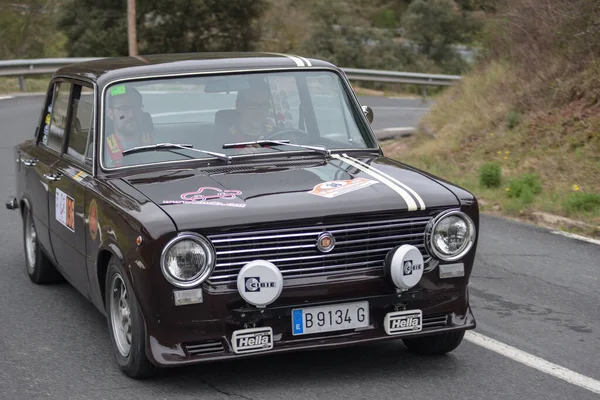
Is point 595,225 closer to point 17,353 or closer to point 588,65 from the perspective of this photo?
point 588,65

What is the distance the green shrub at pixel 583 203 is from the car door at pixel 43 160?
17.6ft

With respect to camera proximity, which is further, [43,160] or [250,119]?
[43,160]

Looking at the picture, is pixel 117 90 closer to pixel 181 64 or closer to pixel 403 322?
pixel 181 64

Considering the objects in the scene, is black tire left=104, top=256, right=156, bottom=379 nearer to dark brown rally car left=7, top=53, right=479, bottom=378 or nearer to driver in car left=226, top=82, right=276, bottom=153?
dark brown rally car left=7, top=53, right=479, bottom=378

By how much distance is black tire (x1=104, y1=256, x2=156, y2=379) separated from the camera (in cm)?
508

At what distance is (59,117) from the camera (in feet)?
24.0

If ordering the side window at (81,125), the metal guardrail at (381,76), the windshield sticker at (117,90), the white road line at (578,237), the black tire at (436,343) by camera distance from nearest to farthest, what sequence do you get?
the black tire at (436,343)
the windshield sticker at (117,90)
the side window at (81,125)
the white road line at (578,237)
the metal guardrail at (381,76)

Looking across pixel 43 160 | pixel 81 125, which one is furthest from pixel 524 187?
pixel 81 125

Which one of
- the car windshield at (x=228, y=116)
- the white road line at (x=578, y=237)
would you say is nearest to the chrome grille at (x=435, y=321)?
the car windshield at (x=228, y=116)

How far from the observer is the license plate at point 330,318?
5.05 metres

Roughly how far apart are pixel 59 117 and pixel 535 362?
12.4ft

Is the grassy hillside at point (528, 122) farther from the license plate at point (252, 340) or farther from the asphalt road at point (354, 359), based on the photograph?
the license plate at point (252, 340)

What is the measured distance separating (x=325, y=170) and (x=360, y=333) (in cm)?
106

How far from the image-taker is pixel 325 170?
5793 mm
